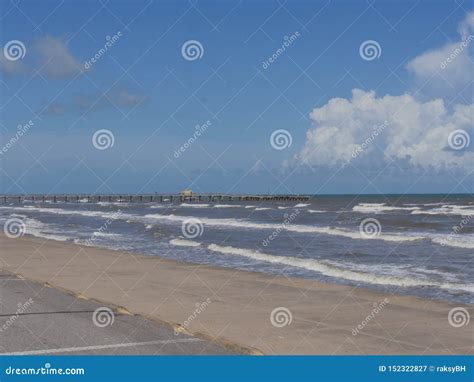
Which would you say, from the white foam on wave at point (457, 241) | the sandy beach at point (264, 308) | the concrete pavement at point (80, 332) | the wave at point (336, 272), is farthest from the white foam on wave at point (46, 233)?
the concrete pavement at point (80, 332)

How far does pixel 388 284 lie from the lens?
17.0 m

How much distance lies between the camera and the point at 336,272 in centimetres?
1942

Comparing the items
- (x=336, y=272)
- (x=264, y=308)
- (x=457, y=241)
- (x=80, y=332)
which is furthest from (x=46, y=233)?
(x=80, y=332)

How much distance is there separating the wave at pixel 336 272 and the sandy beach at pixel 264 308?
181 cm

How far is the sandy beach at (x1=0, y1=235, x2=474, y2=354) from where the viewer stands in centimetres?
923

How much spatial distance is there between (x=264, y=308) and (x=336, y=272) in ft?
23.8

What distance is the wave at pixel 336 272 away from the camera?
1677cm

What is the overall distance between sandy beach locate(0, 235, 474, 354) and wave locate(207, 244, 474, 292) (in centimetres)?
181

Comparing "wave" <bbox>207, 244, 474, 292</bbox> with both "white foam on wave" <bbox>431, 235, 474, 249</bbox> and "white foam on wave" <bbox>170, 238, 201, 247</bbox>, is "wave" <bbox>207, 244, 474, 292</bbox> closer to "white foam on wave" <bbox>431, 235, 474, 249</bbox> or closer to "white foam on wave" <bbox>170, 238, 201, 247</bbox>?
"white foam on wave" <bbox>170, 238, 201, 247</bbox>

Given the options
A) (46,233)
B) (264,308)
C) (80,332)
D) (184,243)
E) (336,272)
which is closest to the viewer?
(80,332)

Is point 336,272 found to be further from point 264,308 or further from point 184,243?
point 184,243

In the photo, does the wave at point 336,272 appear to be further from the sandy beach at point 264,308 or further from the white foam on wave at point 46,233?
the white foam on wave at point 46,233

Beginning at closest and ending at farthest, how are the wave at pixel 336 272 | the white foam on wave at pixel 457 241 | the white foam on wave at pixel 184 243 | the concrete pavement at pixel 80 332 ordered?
1. the concrete pavement at pixel 80 332
2. the wave at pixel 336 272
3. the white foam on wave at pixel 457 241
4. the white foam on wave at pixel 184 243

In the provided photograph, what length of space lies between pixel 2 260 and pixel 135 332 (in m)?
14.0
